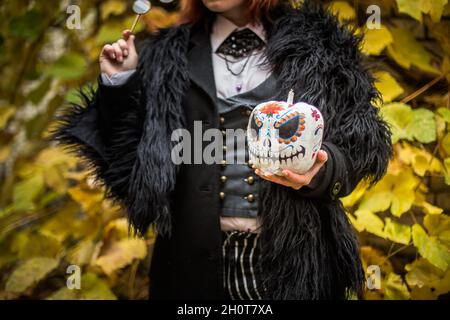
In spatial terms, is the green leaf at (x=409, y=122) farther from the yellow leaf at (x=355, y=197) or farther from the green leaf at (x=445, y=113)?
the yellow leaf at (x=355, y=197)

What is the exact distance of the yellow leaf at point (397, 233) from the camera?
5.56ft

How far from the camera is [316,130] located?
3.54ft

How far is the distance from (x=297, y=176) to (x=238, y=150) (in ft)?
1.01

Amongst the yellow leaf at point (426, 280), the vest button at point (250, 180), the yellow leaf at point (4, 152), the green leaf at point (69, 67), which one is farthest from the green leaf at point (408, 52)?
the yellow leaf at point (4, 152)

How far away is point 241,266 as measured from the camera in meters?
1.36

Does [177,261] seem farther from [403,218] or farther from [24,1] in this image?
[24,1]

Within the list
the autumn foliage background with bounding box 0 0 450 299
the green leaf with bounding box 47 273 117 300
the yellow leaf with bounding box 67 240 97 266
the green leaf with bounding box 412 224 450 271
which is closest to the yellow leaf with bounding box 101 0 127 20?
the autumn foliage background with bounding box 0 0 450 299

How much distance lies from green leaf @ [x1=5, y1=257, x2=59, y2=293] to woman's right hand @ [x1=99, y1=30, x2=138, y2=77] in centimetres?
98

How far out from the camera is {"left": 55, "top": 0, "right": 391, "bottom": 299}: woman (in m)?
1.27

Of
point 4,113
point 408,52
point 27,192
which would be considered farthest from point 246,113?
point 4,113

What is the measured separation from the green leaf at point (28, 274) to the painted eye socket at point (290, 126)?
1.33 metres

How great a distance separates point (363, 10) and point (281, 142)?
3.60ft

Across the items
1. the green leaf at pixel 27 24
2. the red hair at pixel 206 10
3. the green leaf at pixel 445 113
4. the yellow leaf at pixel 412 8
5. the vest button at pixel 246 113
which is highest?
the green leaf at pixel 27 24

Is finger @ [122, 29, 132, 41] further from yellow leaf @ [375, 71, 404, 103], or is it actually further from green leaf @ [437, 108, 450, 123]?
green leaf @ [437, 108, 450, 123]
